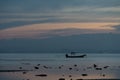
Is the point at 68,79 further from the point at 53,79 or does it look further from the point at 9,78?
the point at 9,78

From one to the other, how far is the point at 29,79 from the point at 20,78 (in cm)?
264

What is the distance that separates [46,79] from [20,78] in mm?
4493

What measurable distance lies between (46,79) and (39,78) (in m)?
1.47

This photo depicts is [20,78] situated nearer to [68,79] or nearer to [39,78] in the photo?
[39,78]

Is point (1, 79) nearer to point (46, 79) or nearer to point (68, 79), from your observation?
point (46, 79)

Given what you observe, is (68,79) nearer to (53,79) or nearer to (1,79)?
(53,79)

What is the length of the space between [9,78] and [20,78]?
1937 mm

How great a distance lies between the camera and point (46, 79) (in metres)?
53.2

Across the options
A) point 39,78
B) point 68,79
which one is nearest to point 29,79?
point 39,78

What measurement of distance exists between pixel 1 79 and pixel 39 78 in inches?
237

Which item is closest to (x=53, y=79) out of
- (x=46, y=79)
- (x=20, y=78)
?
(x=46, y=79)

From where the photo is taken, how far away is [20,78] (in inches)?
2149

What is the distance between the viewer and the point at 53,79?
54062 millimetres

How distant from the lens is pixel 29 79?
52531 mm
